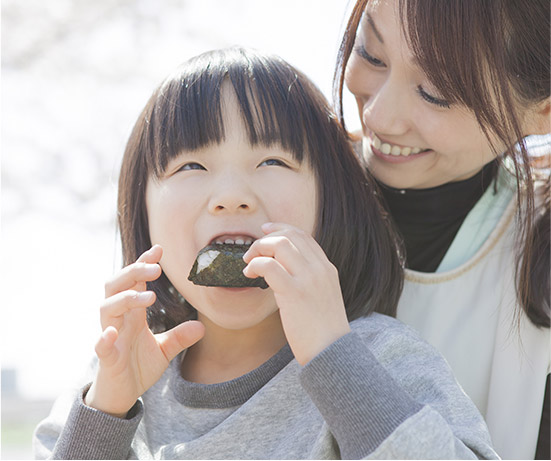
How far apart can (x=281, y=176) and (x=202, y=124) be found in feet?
0.79

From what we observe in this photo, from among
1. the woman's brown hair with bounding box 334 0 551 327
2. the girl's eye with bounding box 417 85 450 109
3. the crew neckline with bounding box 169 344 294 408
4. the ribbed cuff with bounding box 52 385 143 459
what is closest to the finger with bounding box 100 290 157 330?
the ribbed cuff with bounding box 52 385 143 459

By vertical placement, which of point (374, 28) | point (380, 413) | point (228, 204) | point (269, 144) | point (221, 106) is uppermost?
point (374, 28)

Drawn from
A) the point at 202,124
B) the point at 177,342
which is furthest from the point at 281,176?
the point at 177,342

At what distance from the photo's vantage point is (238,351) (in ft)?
6.54

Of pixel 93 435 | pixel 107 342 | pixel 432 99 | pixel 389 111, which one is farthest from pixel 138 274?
pixel 432 99

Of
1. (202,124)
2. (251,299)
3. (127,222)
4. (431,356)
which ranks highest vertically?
(202,124)

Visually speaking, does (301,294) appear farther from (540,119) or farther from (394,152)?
(540,119)

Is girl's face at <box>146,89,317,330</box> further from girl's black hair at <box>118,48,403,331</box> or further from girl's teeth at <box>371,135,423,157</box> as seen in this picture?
girl's teeth at <box>371,135,423,157</box>

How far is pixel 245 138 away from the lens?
1798mm

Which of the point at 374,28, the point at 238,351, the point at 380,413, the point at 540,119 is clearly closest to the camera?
the point at 380,413

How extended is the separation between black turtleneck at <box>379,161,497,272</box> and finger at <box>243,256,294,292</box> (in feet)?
3.35

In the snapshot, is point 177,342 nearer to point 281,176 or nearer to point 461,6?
point 281,176

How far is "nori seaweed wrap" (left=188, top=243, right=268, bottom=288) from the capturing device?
5.50 feet

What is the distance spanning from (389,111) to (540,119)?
54cm
